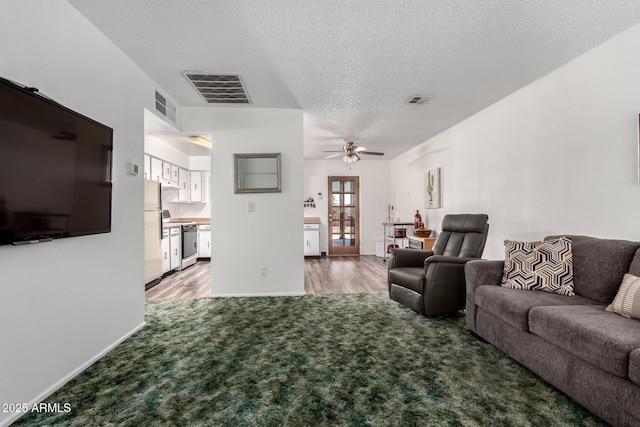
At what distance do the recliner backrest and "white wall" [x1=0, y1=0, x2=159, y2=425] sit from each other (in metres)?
3.41

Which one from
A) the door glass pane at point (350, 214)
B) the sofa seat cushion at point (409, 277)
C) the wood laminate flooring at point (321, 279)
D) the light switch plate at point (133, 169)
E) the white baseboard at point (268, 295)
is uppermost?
the light switch plate at point (133, 169)

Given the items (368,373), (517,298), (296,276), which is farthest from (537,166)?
(296,276)

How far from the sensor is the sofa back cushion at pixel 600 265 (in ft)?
6.77

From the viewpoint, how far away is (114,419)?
1.62 metres

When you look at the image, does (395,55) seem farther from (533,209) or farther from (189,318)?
(189,318)

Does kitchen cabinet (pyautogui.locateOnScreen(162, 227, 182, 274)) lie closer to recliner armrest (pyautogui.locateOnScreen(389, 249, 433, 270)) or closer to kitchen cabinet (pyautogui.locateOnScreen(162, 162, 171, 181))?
kitchen cabinet (pyautogui.locateOnScreen(162, 162, 171, 181))

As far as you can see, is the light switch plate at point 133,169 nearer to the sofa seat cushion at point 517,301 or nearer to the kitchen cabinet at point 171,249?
the kitchen cabinet at point 171,249

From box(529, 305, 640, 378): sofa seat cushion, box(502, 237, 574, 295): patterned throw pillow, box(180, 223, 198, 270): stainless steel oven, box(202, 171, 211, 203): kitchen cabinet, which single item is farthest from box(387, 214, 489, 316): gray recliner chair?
box(202, 171, 211, 203): kitchen cabinet

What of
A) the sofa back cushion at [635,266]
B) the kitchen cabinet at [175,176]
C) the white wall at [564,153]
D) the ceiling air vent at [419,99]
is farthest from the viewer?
the kitchen cabinet at [175,176]

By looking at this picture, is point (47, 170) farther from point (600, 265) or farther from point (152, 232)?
point (600, 265)

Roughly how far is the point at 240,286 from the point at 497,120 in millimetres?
3845

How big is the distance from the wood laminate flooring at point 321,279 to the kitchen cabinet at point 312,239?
404 millimetres

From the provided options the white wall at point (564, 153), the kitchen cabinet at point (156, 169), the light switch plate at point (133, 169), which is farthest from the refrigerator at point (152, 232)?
the white wall at point (564, 153)

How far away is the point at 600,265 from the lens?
2.18 metres
